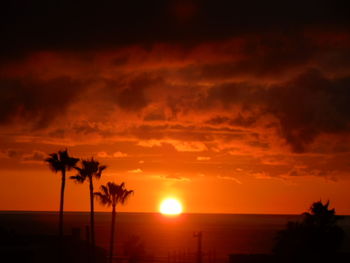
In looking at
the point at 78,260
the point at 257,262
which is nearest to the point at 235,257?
the point at 257,262

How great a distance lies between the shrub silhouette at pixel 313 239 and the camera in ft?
178

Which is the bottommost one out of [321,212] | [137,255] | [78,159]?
[137,255]

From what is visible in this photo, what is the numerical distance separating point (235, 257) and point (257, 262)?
2.10 meters

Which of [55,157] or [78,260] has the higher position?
[55,157]

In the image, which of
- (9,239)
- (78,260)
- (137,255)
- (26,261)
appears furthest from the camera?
(137,255)

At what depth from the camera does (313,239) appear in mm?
55156

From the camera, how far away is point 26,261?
4881 cm

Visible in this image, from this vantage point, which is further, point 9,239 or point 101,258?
point 101,258

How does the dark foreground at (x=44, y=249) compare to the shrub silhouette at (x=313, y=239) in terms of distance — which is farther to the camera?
the shrub silhouette at (x=313, y=239)

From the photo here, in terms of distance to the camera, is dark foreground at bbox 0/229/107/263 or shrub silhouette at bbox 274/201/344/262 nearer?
dark foreground at bbox 0/229/107/263

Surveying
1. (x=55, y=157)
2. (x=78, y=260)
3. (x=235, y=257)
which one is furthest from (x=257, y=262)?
(x=55, y=157)

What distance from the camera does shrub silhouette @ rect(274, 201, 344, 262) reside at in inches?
2136

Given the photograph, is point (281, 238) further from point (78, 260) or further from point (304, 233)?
point (78, 260)

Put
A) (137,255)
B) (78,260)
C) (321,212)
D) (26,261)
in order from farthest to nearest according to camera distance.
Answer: (137,255) → (78,260) → (321,212) → (26,261)
